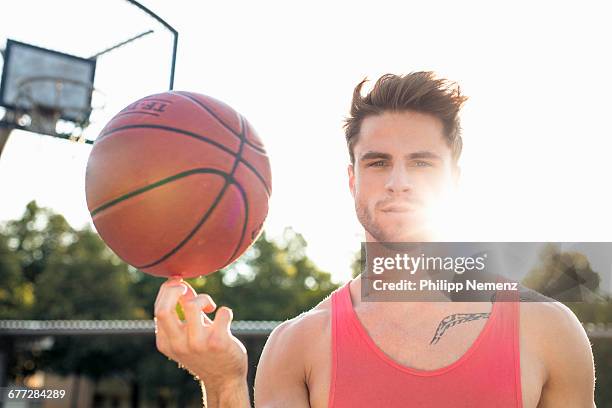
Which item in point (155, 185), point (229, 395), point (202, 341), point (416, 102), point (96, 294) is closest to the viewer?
point (202, 341)

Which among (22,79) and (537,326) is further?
(22,79)

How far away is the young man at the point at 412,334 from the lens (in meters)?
2.47

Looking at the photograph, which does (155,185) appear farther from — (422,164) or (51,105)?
(51,105)

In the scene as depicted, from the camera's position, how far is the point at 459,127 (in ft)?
9.59

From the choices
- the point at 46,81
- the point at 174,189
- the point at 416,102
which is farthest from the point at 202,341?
the point at 46,81

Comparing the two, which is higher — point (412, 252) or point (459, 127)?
point (459, 127)

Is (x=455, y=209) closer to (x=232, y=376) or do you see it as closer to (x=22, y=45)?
(x=232, y=376)

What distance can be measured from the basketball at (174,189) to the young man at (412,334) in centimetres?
30

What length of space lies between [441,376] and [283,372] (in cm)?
62

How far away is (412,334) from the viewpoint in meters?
2.71

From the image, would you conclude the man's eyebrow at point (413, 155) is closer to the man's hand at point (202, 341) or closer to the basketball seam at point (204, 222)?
the basketball seam at point (204, 222)

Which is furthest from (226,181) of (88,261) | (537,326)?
(88,261)

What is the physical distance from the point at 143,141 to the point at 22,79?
666 cm

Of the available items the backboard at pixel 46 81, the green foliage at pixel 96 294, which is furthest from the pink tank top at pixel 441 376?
the green foliage at pixel 96 294
